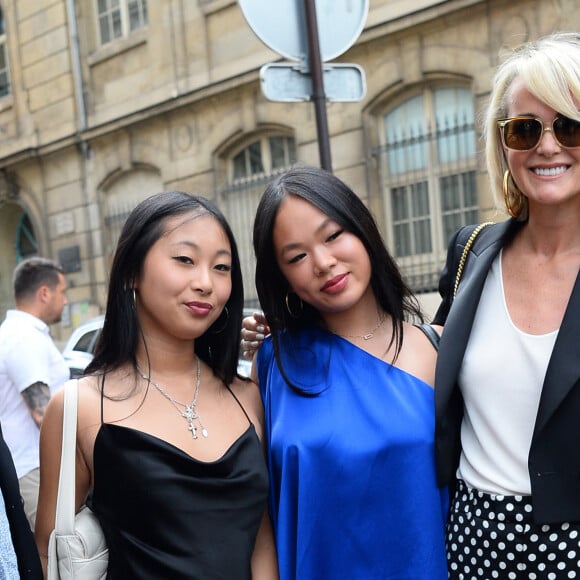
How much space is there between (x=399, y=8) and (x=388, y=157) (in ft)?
5.60

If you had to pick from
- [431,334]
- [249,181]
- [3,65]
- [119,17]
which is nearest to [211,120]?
[249,181]

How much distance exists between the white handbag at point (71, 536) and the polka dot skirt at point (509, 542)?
3.16 ft

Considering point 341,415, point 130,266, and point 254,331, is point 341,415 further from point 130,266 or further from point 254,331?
point 130,266

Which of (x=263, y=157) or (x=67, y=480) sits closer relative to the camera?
(x=67, y=480)

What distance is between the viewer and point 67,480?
208 centimetres

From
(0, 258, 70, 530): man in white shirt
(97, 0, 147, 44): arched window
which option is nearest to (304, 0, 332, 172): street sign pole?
(0, 258, 70, 530): man in white shirt

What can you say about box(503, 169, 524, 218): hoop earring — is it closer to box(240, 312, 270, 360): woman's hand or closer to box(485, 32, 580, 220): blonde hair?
box(485, 32, 580, 220): blonde hair

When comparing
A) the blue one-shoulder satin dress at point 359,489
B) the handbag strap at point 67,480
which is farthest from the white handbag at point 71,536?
the blue one-shoulder satin dress at point 359,489

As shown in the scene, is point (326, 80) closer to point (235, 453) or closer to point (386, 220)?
point (235, 453)

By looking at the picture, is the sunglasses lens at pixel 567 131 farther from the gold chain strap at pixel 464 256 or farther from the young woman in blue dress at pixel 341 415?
the young woman in blue dress at pixel 341 415

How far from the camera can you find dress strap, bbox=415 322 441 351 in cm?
248

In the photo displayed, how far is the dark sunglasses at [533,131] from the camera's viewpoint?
6.61 feet

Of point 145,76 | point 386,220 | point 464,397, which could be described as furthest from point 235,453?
point 145,76

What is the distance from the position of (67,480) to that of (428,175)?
25.1ft
